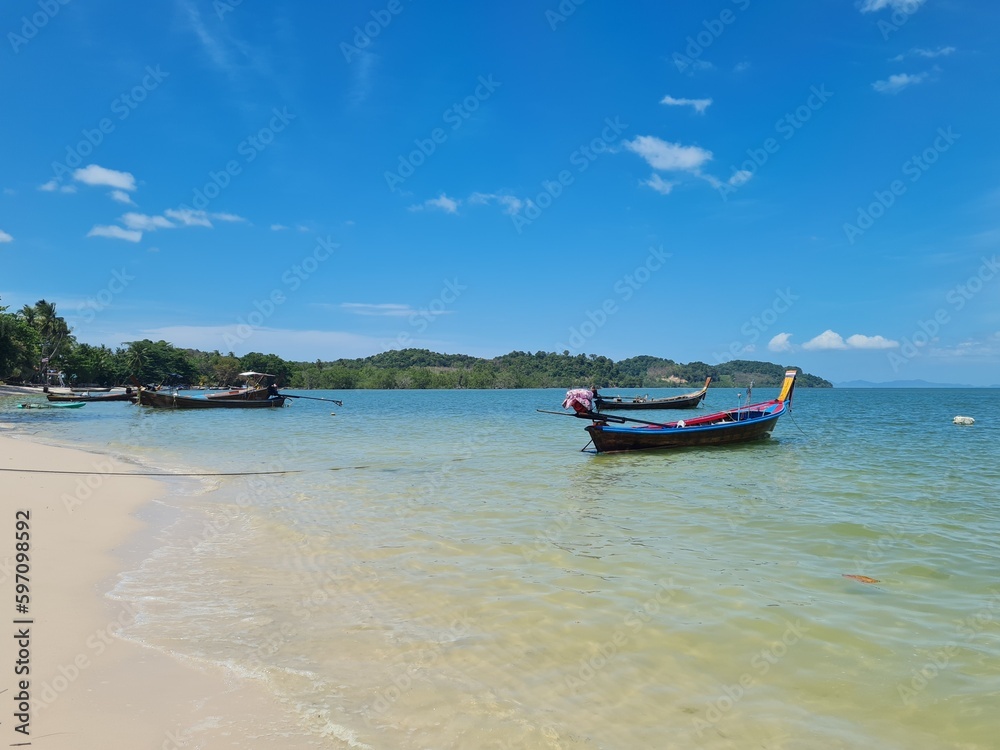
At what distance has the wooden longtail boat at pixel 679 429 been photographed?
19.7m

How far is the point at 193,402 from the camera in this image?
50531 millimetres

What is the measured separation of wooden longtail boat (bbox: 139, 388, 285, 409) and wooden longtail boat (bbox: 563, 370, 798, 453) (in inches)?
1607

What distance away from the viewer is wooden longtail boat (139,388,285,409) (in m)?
49.7

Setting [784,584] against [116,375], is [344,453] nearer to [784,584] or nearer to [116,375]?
[784,584]

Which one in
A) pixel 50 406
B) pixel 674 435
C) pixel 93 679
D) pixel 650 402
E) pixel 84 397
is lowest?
pixel 93 679

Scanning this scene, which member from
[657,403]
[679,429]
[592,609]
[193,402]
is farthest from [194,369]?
[592,609]

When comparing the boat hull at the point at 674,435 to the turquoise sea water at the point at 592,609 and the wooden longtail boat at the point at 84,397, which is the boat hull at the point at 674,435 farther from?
the wooden longtail boat at the point at 84,397

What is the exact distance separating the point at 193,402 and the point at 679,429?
44.2 meters

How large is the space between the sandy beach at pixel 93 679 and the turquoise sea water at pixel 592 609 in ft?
0.76

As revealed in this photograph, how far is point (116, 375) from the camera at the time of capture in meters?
103

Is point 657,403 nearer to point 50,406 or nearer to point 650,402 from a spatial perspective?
point 650,402

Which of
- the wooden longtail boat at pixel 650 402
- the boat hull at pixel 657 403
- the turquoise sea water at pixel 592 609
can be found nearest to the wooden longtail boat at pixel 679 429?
the turquoise sea water at pixel 592 609

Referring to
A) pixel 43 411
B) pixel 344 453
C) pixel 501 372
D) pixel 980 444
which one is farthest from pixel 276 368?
pixel 980 444

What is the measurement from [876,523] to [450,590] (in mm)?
7787
